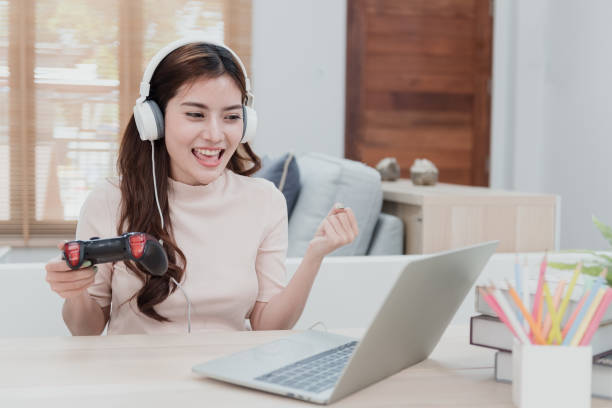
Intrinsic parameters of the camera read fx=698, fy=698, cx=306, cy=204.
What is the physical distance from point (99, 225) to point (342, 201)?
99cm

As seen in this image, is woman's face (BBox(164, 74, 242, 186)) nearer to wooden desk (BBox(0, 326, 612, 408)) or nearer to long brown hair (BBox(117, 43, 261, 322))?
long brown hair (BBox(117, 43, 261, 322))

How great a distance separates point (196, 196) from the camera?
48.9 inches

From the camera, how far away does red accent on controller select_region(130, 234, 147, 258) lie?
0.86 meters

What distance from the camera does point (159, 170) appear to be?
1236 mm

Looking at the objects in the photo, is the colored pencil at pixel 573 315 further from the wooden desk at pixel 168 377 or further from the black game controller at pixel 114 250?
the black game controller at pixel 114 250

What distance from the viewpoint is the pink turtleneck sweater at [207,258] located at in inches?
46.3

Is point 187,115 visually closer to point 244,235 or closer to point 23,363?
point 244,235

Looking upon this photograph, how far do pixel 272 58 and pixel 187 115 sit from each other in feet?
8.67

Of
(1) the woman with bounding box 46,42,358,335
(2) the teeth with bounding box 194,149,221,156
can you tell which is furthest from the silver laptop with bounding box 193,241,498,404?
(2) the teeth with bounding box 194,149,221,156

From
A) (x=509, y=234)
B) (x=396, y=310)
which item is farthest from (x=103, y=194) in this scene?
(x=509, y=234)

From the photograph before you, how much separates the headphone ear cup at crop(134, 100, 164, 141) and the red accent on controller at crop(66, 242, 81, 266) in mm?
343

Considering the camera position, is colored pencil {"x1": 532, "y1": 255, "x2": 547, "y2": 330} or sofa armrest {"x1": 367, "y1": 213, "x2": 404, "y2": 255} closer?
colored pencil {"x1": 532, "y1": 255, "x2": 547, "y2": 330}

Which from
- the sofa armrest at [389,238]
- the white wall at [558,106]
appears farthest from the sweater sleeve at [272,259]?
the white wall at [558,106]

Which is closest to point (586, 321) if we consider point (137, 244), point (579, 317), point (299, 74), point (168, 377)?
point (579, 317)
